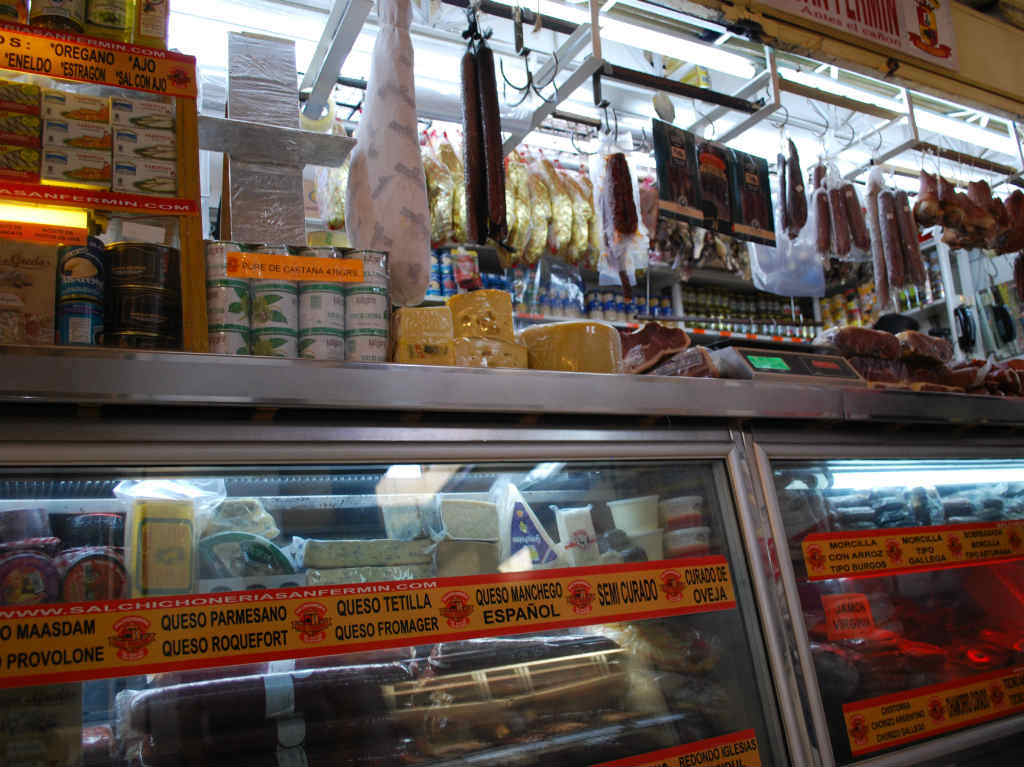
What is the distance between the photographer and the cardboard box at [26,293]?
1065mm

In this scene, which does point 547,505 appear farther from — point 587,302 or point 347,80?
point 587,302

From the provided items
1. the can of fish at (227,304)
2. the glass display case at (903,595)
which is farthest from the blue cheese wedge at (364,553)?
the glass display case at (903,595)

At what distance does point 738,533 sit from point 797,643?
0.24 meters

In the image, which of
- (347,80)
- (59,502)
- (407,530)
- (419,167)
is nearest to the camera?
(59,502)

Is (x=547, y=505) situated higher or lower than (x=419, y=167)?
lower

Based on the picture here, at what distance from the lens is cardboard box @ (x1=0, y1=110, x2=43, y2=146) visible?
1168 mm

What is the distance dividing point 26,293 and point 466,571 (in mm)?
890

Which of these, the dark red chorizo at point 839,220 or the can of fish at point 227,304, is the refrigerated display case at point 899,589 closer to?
the can of fish at point 227,304

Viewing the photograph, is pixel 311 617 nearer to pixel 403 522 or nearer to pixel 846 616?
pixel 403 522

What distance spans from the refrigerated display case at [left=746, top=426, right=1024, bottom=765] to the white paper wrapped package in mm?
832

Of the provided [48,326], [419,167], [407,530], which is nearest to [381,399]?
[407,530]

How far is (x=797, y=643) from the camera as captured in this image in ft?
4.92

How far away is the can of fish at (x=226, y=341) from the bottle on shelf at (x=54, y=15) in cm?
58

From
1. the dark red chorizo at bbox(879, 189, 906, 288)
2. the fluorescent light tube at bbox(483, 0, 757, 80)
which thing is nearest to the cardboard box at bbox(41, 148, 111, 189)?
the fluorescent light tube at bbox(483, 0, 757, 80)
